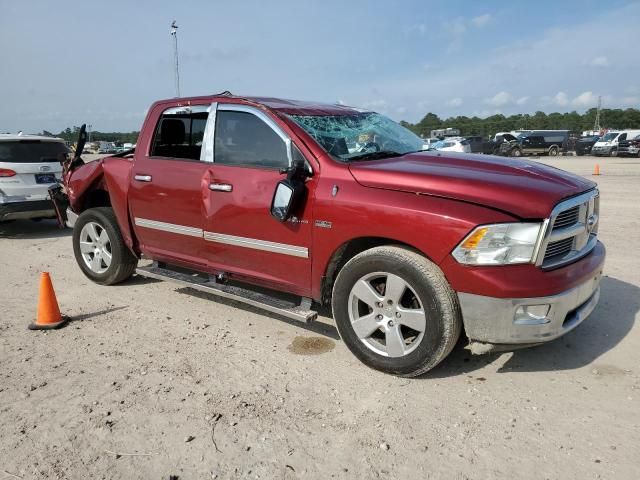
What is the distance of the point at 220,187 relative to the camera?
4277mm

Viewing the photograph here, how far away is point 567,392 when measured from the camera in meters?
3.32

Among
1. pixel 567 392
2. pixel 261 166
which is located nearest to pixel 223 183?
pixel 261 166

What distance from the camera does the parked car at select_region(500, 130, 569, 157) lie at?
117 feet

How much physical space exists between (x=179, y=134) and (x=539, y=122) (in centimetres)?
8722

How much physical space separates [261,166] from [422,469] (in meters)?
2.49

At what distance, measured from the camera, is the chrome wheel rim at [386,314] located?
3.40 meters

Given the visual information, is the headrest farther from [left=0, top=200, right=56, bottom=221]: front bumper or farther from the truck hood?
[left=0, top=200, right=56, bottom=221]: front bumper

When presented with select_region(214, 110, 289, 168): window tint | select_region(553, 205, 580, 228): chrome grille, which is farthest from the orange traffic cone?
select_region(553, 205, 580, 228): chrome grille

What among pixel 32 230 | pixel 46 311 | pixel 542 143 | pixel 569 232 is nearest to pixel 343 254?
pixel 569 232

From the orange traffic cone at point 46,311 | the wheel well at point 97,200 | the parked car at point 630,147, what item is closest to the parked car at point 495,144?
the parked car at point 630,147

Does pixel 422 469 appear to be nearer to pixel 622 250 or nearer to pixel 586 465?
pixel 586 465

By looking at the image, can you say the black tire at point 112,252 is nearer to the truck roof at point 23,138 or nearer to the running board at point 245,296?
the running board at point 245,296

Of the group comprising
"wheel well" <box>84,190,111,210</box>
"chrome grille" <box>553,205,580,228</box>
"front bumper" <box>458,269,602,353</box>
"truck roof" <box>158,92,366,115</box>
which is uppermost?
"truck roof" <box>158,92,366,115</box>

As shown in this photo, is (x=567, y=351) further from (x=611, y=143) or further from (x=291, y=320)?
(x=611, y=143)
